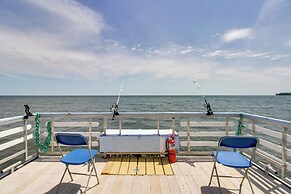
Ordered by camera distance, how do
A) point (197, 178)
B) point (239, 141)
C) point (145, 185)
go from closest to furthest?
point (239, 141) < point (145, 185) < point (197, 178)

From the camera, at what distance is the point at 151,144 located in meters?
3.71

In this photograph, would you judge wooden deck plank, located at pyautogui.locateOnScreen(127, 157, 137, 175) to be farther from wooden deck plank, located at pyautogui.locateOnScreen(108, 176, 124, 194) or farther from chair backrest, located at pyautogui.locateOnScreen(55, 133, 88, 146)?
chair backrest, located at pyautogui.locateOnScreen(55, 133, 88, 146)

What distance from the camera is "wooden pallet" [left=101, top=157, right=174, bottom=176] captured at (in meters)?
3.09

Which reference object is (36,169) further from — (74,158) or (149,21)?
(149,21)

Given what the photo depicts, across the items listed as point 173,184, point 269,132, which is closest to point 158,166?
point 173,184

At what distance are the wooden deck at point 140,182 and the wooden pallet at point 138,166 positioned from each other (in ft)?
0.38

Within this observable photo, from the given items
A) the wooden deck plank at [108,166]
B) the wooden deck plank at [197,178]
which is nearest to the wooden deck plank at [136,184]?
the wooden deck plank at [108,166]

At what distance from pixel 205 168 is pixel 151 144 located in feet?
3.30

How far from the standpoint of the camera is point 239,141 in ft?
7.32

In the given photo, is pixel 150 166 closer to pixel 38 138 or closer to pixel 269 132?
pixel 269 132

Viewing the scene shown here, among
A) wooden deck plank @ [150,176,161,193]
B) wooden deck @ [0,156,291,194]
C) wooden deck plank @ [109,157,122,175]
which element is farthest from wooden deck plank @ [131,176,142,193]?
wooden deck plank @ [109,157,122,175]

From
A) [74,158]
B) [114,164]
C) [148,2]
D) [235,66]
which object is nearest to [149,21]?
[148,2]

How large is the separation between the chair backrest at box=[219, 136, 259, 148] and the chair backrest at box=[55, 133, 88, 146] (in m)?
1.57

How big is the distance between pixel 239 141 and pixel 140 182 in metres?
1.38
